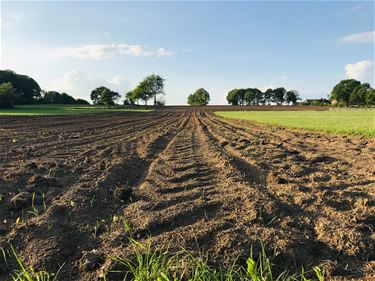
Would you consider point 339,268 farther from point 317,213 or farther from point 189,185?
point 189,185

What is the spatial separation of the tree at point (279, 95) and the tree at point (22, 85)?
109643 millimetres

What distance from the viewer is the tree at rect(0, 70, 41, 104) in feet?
331

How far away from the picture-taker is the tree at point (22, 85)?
10095 centimetres

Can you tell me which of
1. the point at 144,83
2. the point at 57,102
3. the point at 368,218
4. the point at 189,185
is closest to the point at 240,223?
the point at 368,218

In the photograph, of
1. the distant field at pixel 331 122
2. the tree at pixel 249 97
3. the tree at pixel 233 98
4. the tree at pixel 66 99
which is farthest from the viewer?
the tree at pixel 233 98

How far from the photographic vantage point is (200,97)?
149 meters

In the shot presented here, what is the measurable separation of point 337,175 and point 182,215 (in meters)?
4.03

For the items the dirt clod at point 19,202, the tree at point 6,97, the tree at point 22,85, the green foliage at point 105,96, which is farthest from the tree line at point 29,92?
the dirt clod at point 19,202

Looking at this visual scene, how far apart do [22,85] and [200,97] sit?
7117 centimetres

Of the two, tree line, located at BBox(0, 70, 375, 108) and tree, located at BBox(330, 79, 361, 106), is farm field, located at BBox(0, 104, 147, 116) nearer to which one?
tree line, located at BBox(0, 70, 375, 108)

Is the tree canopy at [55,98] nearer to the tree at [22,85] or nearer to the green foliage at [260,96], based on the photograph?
the tree at [22,85]

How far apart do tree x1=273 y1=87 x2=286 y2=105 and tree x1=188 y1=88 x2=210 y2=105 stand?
1497 inches

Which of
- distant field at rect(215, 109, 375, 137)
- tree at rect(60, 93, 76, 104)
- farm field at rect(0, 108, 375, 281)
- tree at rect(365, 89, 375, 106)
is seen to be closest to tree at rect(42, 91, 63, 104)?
tree at rect(60, 93, 76, 104)

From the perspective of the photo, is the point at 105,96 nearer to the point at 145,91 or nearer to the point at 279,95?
the point at 145,91
